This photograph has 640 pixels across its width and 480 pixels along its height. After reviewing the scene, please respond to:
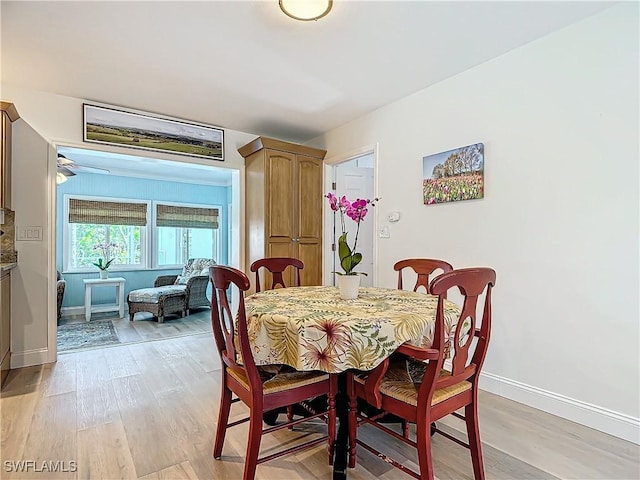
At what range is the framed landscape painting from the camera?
2.68m

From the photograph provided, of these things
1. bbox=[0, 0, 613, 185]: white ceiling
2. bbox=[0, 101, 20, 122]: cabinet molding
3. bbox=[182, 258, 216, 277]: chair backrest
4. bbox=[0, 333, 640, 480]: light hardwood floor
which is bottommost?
bbox=[0, 333, 640, 480]: light hardwood floor

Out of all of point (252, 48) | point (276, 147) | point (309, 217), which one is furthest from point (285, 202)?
point (252, 48)

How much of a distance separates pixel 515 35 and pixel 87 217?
6.21 meters

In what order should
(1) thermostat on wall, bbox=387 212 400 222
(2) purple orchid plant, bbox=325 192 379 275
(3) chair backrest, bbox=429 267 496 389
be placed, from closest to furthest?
(3) chair backrest, bbox=429 267 496 389, (2) purple orchid plant, bbox=325 192 379 275, (1) thermostat on wall, bbox=387 212 400 222

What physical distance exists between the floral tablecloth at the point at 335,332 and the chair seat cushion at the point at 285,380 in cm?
10

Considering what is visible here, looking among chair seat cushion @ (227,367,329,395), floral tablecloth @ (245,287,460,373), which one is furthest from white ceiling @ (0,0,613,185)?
chair seat cushion @ (227,367,329,395)

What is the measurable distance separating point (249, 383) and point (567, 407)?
2.03 metres

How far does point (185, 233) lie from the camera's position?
6.81 meters

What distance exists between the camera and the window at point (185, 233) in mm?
6465

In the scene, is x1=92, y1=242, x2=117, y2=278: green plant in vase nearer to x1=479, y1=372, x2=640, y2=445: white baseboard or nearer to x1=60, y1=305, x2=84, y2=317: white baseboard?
x1=60, y1=305, x2=84, y2=317: white baseboard

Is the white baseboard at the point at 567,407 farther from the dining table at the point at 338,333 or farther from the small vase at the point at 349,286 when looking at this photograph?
the small vase at the point at 349,286

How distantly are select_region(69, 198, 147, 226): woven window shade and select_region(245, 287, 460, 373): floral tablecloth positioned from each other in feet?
17.4

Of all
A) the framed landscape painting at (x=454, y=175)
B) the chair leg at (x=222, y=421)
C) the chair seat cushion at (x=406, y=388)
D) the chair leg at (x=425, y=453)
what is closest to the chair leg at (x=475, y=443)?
the chair seat cushion at (x=406, y=388)

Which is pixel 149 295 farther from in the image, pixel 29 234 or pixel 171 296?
pixel 29 234
